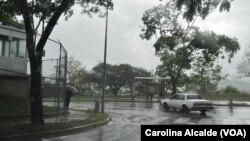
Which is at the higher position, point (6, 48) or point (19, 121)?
point (6, 48)

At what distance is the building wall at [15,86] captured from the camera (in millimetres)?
21594

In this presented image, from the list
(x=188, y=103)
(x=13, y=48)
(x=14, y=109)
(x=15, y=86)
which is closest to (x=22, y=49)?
(x=13, y=48)

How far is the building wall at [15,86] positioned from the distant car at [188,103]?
11.5m

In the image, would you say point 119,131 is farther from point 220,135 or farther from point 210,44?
point 210,44

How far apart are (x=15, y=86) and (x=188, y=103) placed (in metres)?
12.2

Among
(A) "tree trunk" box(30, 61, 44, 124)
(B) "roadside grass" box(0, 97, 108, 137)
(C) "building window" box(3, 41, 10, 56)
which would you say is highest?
(C) "building window" box(3, 41, 10, 56)

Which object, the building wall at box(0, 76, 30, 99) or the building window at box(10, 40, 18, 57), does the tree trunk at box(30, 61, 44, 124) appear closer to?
the building wall at box(0, 76, 30, 99)

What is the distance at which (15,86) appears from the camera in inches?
867

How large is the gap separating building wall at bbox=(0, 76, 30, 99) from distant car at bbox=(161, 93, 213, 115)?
11.5 metres

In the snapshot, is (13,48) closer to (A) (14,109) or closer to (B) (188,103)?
(A) (14,109)

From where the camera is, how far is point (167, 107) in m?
32.3

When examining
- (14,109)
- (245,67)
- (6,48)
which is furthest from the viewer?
(245,67)

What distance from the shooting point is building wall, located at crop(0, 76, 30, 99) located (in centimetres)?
2159

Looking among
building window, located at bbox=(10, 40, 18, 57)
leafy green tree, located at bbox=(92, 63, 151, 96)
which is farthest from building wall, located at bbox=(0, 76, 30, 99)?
leafy green tree, located at bbox=(92, 63, 151, 96)
